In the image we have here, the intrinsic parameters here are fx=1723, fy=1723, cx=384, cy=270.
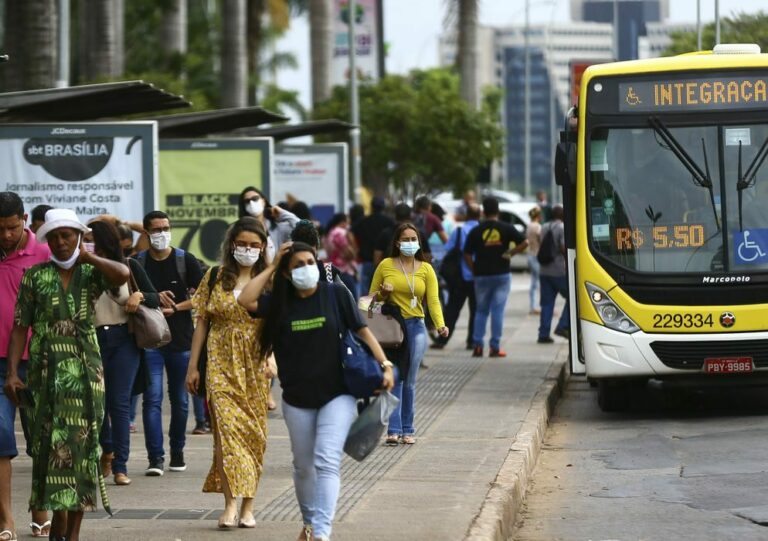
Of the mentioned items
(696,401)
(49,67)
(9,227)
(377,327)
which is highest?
(49,67)

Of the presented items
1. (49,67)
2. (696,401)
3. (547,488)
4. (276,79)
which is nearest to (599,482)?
(547,488)

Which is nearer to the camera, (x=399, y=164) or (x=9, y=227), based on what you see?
(x=9, y=227)

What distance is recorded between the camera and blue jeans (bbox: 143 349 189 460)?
10867 mm

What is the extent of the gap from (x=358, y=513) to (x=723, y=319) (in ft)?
19.6

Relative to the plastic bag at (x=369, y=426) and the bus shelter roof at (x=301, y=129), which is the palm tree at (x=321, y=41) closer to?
the bus shelter roof at (x=301, y=129)

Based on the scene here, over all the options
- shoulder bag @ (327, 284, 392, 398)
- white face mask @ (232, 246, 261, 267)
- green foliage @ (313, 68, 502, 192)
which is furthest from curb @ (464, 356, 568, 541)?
green foliage @ (313, 68, 502, 192)

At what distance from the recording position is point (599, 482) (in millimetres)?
11211

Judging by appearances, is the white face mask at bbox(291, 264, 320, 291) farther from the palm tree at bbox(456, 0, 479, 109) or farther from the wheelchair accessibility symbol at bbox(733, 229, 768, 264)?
the palm tree at bbox(456, 0, 479, 109)

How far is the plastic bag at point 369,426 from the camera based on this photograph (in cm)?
774

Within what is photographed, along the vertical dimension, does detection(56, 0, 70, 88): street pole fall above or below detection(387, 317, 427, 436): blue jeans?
above

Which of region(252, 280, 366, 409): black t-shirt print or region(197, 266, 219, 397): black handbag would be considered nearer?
region(252, 280, 366, 409): black t-shirt print

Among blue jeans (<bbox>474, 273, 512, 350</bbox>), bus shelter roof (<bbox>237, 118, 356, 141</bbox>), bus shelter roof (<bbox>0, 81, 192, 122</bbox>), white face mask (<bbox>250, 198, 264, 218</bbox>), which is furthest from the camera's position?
bus shelter roof (<bbox>237, 118, 356, 141</bbox>)

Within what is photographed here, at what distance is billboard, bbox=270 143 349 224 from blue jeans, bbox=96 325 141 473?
18.4 metres

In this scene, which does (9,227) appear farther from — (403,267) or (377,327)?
(403,267)
